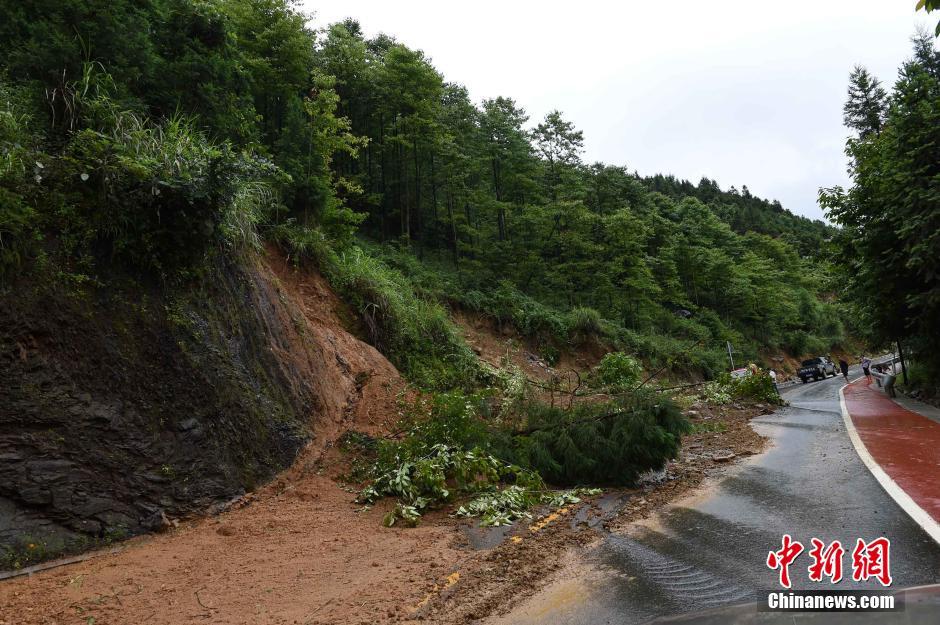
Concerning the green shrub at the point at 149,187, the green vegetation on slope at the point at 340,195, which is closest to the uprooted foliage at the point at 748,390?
the green vegetation on slope at the point at 340,195

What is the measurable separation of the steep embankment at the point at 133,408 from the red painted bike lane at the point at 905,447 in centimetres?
778

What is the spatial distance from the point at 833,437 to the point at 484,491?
7.16m

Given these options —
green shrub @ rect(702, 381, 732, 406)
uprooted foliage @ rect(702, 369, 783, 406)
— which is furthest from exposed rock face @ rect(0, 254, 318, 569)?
uprooted foliage @ rect(702, 369, 783, 406)

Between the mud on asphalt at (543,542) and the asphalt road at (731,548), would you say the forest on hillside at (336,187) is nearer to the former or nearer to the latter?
the mud on asphalt at (543,542)

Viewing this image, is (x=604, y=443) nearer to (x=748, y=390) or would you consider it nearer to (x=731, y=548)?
(x=731, y=548)

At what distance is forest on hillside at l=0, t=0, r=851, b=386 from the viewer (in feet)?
21.2

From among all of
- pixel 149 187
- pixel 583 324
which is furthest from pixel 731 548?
pixel 583 324

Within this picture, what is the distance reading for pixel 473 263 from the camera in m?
25.5

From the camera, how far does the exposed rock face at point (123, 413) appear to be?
510cm

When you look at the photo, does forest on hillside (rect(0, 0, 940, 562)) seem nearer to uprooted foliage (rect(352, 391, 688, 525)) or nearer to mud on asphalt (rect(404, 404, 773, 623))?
uprooted foliage (rect(352, 391, 688, 525))

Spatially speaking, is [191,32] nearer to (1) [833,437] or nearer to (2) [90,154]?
(2) [90,154]

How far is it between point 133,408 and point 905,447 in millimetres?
11058

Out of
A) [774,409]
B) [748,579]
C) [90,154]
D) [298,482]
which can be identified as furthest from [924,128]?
[90,154]

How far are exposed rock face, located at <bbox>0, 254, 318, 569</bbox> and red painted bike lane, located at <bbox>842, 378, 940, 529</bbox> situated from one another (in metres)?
7.78
